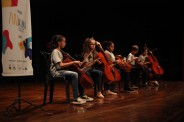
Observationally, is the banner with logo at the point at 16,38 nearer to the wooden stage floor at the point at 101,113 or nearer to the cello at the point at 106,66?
the wooden stage floor at the point at 101,113

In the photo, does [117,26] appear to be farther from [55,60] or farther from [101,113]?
[101,113]

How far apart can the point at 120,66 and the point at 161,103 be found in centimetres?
173

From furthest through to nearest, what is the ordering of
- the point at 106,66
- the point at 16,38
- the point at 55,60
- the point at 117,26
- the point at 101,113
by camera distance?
1. the point at 117,26
2. the point at 106,66
3. the point at 55,60
4. the point at 101,113
5. the point at 16,38

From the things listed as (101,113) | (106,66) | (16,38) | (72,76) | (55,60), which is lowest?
(101,113)

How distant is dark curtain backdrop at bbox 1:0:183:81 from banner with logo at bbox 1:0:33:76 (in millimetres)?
6754

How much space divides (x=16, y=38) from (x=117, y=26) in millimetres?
7748

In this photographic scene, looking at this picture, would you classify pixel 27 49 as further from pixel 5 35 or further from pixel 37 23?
pixel 37 23

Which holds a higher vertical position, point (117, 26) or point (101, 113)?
point (117, 26)

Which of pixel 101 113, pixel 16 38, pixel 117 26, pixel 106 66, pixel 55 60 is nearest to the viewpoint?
pixel 16 38

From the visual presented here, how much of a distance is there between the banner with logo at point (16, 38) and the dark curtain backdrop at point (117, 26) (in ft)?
22.2

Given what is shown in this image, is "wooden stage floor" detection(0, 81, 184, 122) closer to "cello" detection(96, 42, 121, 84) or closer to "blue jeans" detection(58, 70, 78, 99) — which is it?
"blue jeans" detection(58, 70, 78, 99)

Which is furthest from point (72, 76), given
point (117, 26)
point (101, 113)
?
point (117, 26)

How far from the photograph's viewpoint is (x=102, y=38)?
1081 cm

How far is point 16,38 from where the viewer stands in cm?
338
